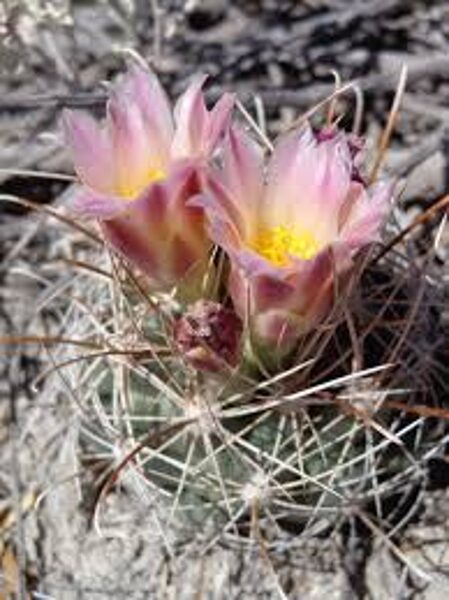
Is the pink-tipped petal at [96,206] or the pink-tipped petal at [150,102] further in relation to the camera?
the pink-tipped petal at [150,102]

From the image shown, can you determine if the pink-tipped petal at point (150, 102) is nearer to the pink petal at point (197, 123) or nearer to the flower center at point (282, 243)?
the pink petal at point (197, 123)

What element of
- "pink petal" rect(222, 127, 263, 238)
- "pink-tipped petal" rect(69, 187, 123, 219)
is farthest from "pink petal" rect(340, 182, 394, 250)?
"pink-tipped petal" rect(69, 187, 123, 219)

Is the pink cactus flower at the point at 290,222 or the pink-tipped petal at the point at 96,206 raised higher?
the pink-tipped petal at the point at 96,206

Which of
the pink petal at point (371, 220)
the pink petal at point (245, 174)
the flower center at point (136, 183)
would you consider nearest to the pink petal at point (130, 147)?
the flower center at point (136, 183)

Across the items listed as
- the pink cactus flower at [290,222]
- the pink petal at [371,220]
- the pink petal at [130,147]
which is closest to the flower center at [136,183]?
the pink petal at [130,147]

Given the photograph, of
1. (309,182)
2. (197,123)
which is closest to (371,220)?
(309,182)

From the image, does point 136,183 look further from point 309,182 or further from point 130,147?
point 309,182

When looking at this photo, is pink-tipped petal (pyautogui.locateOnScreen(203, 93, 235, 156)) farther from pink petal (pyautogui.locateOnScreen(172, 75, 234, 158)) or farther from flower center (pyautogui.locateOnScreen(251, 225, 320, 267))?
flower center (pyautogui.locateOnScreen(251, 225, 320, 267))

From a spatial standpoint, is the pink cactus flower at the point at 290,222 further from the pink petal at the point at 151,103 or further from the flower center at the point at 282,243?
the pink petal at the point at 151,103
